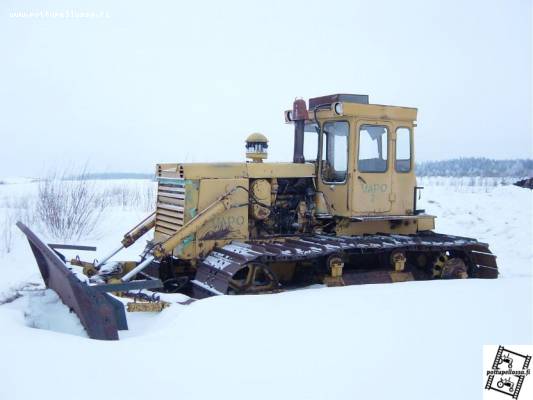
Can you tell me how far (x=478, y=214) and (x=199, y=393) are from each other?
1441 centimetres

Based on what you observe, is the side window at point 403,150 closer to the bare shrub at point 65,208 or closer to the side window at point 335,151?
the side window at point 335,151

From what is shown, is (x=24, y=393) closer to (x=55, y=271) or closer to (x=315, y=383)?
(x=315, y=383)

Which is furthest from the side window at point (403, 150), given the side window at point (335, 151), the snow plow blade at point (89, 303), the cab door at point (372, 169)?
the snow plow blade at point (89, 303)

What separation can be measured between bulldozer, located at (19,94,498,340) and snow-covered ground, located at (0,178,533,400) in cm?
146

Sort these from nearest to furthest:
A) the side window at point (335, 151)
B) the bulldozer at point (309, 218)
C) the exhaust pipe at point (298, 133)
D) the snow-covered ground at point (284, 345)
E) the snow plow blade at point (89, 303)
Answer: the snow-covered ground at point (284, 345), the snow plow blade at point (89, 303), the bulldozer at point (309, 218), the side window at point (335, 151), the exhaust pipe at point (298, 133)

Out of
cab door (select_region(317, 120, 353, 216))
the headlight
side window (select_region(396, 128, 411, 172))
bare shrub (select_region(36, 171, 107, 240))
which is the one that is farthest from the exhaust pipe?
bare shrub (select_region(36, 171, 107, 240))

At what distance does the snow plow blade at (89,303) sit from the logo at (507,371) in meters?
2.74

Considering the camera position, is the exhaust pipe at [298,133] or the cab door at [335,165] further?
the exhaust pipe at [298,133]

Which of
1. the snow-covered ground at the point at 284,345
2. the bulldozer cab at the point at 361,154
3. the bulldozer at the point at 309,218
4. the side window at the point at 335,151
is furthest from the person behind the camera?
the side window at the point at 335,151

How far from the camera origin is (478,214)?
53.0 ft

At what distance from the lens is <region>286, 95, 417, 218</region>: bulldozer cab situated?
803cm

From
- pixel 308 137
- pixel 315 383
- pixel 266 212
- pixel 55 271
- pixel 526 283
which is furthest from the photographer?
pixel 308 137

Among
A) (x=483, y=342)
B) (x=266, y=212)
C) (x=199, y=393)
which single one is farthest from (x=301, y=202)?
(x=199, y=393)

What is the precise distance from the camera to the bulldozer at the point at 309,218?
7164mm
